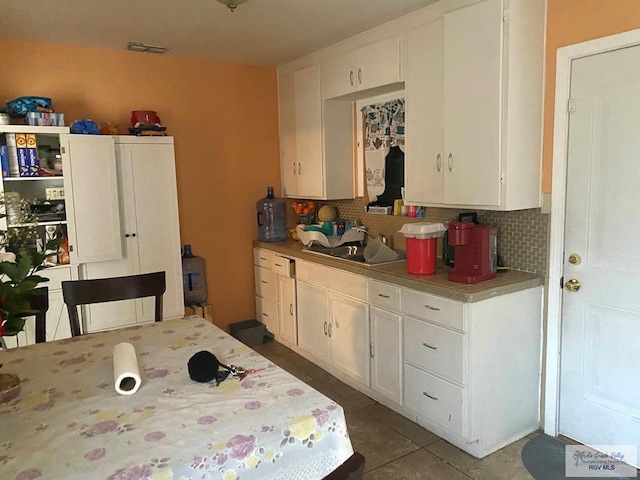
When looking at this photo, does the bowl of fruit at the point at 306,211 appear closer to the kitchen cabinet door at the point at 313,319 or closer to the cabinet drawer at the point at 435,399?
the kitchen cabinet door at the point at 313,319

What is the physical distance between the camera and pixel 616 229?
2.40 m

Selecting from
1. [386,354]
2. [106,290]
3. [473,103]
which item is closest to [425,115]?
[473,103]

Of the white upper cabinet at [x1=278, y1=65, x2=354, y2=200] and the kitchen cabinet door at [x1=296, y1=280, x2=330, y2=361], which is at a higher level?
the white upper cabinet at [x1=278, y1=65, x2=354, y2=200]

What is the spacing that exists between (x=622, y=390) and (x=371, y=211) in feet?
6.87

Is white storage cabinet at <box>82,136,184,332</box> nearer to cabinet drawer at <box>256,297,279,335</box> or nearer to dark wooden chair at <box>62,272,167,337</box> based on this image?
cabinet drawer at <box>256,297,279,335</box>

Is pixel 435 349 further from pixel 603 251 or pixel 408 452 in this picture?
pixel 603 251

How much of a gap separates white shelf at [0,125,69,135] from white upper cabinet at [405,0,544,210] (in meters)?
2.39

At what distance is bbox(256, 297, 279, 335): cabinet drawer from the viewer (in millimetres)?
4282

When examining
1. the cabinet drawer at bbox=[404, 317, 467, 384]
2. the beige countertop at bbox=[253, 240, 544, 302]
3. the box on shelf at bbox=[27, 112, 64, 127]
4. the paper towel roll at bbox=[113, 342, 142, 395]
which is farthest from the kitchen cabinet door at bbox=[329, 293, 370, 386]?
the box on shelf at bbox=[27, 112, 64, 127]

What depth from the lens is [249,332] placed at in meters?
4.29

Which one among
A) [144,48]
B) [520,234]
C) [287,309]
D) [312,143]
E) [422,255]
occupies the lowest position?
[287,309]

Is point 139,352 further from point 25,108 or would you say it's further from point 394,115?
point 394,115

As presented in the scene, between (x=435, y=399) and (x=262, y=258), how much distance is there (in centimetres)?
217

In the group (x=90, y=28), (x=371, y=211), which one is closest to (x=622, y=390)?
(x=371, y=211)
